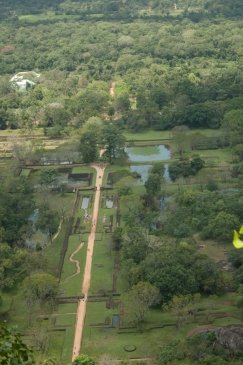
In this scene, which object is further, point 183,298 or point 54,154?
point 54,154

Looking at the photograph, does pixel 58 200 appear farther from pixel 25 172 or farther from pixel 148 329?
pixel 148 329

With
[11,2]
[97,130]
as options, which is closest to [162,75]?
[97,130]

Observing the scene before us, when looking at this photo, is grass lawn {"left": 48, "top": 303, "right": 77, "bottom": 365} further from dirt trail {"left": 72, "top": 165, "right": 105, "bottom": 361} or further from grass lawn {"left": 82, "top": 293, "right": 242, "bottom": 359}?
grass lawn {"left": 82, "top": 293, "right": 242, "bottom": 359}

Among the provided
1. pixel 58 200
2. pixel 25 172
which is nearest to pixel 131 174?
pixel 58 200

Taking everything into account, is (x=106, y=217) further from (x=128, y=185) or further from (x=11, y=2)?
(x=11, y=2)

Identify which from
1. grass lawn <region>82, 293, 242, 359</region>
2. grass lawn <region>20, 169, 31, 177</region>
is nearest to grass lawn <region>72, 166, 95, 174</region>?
grass lawn <region>20, 169, 31, 177</region>
